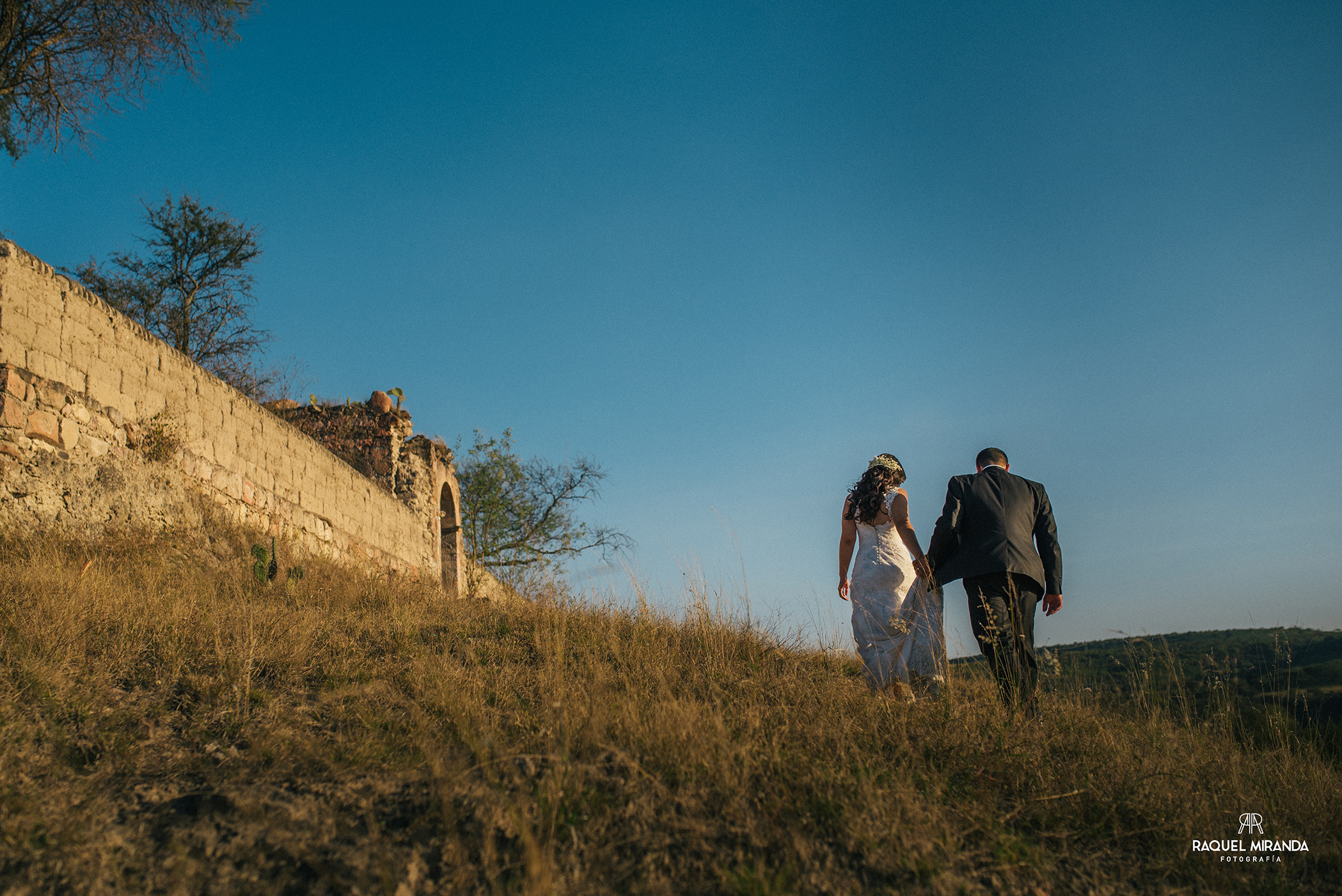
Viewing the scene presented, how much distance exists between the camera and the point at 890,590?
4.40 metres

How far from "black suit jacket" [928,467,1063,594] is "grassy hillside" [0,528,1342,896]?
70 centimetres

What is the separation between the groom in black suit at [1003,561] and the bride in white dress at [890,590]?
0.17 meters

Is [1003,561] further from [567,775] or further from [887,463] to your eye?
[567,775]

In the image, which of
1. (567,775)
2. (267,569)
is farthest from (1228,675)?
(267,569)

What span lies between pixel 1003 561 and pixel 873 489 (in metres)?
0.92

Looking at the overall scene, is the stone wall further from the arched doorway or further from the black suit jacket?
the black suit jacket

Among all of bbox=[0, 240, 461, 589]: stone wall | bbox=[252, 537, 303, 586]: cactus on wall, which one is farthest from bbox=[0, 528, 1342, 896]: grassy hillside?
bbox=[252, 537, 303, 586]: cactus on wall

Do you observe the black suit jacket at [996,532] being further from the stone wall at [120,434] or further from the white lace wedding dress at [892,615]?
the stone wall at [120,434]

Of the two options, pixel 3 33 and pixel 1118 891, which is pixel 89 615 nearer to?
pixel 1118 891

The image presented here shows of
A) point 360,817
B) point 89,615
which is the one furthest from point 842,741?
point 89,615

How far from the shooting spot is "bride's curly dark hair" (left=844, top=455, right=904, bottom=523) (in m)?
4.56

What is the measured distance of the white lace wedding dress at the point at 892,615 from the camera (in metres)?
4.07

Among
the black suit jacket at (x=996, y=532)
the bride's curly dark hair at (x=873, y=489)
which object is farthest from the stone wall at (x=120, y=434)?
the black suit jacket at (x=996, y=532)

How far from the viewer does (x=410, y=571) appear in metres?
11.8
